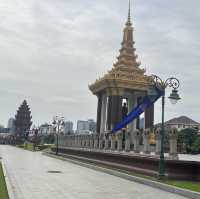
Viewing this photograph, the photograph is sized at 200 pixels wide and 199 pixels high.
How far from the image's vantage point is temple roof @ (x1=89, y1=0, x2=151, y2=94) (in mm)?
62438

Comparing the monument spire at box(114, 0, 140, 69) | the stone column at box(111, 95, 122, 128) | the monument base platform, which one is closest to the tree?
the monument spire at box(114, 0, 140, 69)

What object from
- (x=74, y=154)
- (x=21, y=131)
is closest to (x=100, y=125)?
(x=74, y=154)

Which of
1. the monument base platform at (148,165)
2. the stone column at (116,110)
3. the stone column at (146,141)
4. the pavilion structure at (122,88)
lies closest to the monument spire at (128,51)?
the pavilion structure at (122,88)

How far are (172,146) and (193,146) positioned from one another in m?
54.6

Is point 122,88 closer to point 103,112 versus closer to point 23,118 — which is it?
point 103,112

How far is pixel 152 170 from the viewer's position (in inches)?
942

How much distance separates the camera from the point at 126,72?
212 ft

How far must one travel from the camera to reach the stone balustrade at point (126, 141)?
24016 millimetres

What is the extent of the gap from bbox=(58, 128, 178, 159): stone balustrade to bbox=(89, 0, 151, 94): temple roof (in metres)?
11.0

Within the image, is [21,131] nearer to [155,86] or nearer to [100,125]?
[100,125]

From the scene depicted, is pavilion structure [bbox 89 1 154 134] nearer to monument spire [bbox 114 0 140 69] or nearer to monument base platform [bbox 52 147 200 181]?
monument spire [bbox 114 0 140 69]

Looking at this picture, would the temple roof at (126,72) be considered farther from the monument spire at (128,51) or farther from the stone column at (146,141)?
the stone column at (146,141)

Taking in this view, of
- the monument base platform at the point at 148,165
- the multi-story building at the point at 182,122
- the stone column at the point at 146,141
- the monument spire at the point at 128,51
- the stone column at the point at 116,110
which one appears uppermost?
the monument spire at the point at 128,51

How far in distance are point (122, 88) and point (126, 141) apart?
3028cm
